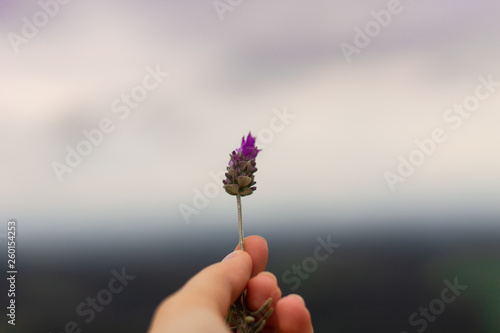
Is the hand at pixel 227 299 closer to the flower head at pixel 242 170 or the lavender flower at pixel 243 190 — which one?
the lavender flower at pixel 243 190

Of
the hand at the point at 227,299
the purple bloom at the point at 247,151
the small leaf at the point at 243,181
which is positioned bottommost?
the hand at the point at 227,299

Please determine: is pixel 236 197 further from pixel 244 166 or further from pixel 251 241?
pixel 251 241

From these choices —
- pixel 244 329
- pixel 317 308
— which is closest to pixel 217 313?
pixel 244 329

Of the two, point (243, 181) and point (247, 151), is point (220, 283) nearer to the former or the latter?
point (243, 181)

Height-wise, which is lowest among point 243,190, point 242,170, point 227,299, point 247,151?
point 227,299

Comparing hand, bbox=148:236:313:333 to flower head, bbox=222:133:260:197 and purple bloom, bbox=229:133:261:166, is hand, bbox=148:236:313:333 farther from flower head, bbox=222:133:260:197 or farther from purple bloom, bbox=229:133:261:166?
purple bloom, bbox=229:133:261:166

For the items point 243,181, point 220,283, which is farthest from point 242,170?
point 220,283

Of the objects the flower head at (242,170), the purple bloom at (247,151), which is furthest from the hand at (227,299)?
the purple bloom at (247,151)
